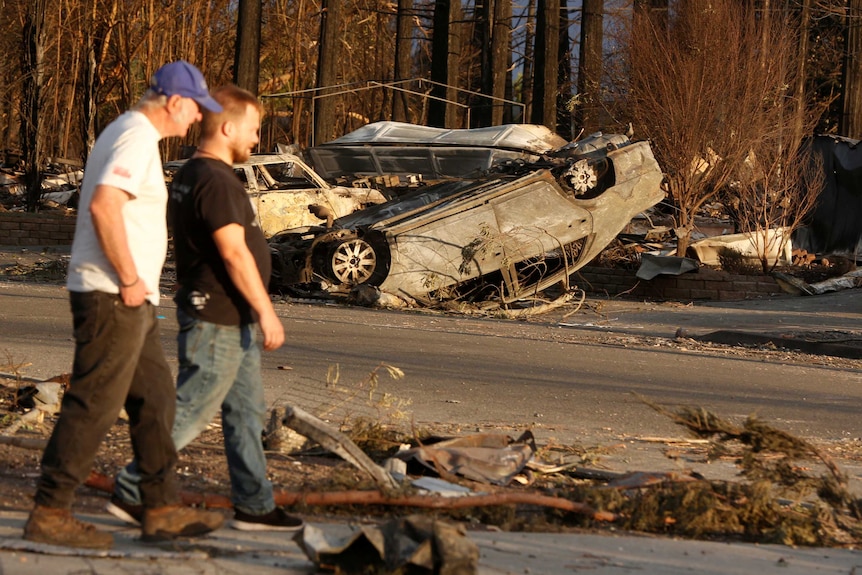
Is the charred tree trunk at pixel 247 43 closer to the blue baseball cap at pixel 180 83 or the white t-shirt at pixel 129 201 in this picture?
the blue baseball cap at pixel 180 83

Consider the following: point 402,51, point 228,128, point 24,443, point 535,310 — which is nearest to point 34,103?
point 402,51

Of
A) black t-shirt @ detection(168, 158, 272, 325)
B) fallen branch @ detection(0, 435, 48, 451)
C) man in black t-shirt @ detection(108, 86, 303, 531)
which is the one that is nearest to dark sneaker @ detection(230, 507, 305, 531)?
man in black t-shirt @ detection(108, 86, 303, 531)

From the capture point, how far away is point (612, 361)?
34.5ft

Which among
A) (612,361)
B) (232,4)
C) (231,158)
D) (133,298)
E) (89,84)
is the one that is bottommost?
(612,361)

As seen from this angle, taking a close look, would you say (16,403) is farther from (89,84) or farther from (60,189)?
(60,189)

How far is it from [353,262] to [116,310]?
1079 cm

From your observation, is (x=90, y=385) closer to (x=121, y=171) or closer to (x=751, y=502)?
(x=121, y=171)

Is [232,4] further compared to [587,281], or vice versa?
[232,4]

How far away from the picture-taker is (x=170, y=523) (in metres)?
4.03

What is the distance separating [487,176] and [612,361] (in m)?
6.01

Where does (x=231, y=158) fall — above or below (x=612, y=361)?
above

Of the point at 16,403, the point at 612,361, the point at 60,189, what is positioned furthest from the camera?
the point at 60,189

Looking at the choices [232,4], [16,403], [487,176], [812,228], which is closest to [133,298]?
[16,403]

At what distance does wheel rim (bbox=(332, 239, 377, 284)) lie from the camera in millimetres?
14562
